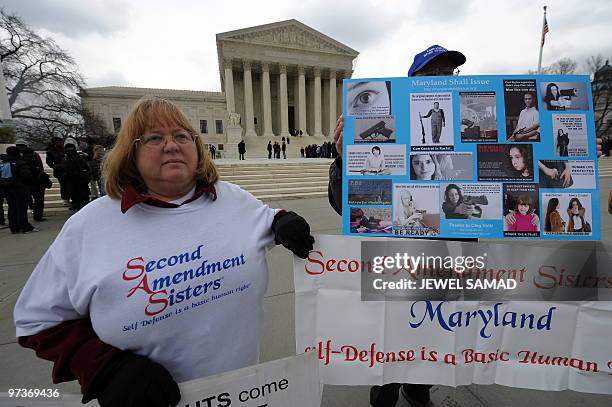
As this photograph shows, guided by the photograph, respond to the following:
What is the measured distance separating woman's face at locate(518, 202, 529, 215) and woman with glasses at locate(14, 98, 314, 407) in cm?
102

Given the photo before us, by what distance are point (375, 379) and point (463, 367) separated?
0.45 meters

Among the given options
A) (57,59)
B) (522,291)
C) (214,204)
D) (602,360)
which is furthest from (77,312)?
(57,59)

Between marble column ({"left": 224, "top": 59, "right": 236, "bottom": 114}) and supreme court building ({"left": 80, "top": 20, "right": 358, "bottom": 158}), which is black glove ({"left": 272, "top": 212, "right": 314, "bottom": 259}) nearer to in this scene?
supreme court building ({"left": 80, "top": 20, "right": 358, "bottom": 158})

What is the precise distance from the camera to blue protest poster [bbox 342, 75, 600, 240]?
130 cm

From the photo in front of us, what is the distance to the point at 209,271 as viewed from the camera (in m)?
1.04

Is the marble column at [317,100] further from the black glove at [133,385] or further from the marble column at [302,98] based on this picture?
the black glove at [133,385]

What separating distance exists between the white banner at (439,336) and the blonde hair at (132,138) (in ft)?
2.58

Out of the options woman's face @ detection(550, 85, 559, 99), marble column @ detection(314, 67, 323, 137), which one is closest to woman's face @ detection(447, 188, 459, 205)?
woman's face @ detection(550, 85, 559, 99)

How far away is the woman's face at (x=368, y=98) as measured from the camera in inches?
53.3

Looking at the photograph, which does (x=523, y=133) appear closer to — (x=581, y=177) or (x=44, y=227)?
(x=581, y=177)

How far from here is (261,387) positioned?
3.53 feet

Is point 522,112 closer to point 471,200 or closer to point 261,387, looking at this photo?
point 471,200

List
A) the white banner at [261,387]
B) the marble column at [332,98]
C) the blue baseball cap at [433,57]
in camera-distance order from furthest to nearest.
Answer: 1. the marble column at [332,98]
2. the blue baseball cap at [433,57]
3. the white banner at [261,387]

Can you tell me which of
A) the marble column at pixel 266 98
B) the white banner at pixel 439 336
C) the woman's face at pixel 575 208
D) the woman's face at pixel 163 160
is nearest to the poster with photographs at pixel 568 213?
the woman's face at pixel 575 208
